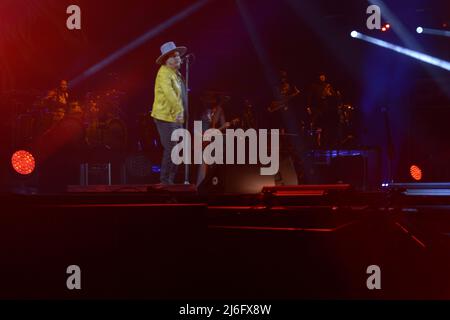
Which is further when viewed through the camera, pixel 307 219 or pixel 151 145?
pixel 151 145

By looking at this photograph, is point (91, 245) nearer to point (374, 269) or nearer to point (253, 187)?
point (374, 269)

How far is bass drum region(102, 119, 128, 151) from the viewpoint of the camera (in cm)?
958

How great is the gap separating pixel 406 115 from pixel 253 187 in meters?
5.10

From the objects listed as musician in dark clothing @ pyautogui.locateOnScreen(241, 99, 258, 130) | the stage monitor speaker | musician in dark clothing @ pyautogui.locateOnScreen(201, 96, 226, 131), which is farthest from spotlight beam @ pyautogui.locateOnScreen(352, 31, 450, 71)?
the stage monitor speaker

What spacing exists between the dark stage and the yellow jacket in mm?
18

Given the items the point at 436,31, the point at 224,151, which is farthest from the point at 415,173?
the point at 436,31

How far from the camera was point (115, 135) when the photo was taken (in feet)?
31.9

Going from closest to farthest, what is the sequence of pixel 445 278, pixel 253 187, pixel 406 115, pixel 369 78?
pixel 445 278
pixel 253 187
pixel 406 115
pixel 369 78

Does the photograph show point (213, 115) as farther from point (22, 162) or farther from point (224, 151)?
point (22, 162)

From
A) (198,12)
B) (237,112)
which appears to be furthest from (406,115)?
(198,12)

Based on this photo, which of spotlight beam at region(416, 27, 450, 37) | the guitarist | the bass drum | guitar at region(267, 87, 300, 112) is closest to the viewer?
the guitarist

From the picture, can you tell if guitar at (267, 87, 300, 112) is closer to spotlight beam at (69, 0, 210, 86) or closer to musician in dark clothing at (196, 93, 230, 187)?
musician in dark clothing at (196, 93, 230, 187)

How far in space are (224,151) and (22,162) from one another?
2850mm

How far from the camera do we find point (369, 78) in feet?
38.8
